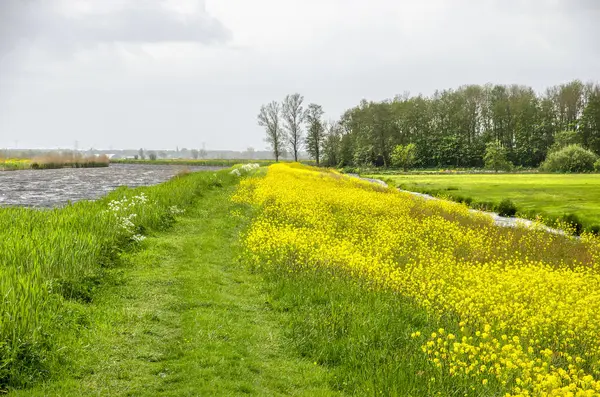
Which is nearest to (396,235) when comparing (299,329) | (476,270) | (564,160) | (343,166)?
(476,270)

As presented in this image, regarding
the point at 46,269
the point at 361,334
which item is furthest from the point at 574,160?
the point at 46,269

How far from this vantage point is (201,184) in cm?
3419

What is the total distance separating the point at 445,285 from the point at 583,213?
64.5ft

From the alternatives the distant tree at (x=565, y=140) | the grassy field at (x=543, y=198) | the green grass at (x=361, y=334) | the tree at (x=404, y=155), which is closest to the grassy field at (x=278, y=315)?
the green grass at (x=361, y=334)

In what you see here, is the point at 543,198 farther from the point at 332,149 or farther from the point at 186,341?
the point at 332,149

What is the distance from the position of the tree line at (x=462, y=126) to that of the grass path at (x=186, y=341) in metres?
88.5

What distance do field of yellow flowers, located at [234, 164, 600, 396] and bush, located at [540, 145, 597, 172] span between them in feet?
211

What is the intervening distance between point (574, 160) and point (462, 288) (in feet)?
253

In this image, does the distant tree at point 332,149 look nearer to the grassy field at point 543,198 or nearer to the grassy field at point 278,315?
the grassy field at point 543,198

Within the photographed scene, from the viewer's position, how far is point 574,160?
74750mm

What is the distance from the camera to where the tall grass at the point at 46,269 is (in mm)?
6445

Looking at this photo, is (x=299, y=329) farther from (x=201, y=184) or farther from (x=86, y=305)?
(x=201, y=184)

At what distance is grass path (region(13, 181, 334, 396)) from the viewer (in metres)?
6.46

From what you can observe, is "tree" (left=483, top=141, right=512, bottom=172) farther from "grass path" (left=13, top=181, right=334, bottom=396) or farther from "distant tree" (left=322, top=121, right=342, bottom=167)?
"grass path" (left=13, top=181, right=334, bottom=396)
